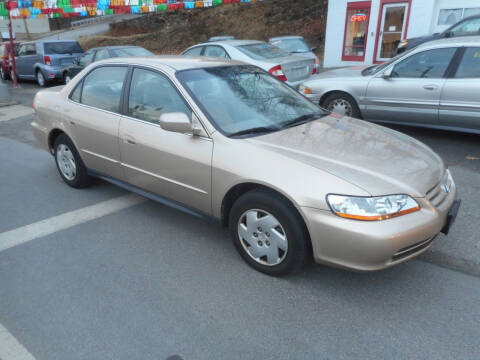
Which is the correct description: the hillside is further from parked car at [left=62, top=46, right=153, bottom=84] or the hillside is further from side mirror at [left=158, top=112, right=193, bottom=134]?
side mirror at [left=158, top=112, right=193, bottom=134]

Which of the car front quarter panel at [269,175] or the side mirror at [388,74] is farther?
the side mirror at [388,74]

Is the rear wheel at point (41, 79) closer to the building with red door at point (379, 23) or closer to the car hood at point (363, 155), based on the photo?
the building with red door at point (379, 23)

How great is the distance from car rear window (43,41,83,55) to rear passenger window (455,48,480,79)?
13.9 meters

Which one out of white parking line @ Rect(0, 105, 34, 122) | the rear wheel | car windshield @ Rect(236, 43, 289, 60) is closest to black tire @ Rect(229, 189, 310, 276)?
car windshield @ Rect(236, 43, 289, 60)

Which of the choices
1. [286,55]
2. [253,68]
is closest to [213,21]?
[286,55]

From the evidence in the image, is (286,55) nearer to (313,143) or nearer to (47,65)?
(313,143)

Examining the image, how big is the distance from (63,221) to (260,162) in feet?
8.00

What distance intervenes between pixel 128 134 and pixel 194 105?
2.87 ft

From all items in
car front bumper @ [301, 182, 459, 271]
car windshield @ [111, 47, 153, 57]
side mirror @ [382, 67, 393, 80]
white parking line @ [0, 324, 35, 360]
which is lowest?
white parking line @ [0, 324, 35, 360]

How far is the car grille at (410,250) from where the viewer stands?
2.66 meters

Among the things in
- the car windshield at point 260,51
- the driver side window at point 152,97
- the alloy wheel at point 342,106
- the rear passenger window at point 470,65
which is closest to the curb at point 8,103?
the car windshield at point 260,51

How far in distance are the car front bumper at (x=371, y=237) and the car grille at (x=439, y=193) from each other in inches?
2.3

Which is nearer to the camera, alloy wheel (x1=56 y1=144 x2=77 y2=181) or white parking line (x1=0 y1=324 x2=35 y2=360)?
white parking line (x1=0 y1=324 x2=35 y2=360)

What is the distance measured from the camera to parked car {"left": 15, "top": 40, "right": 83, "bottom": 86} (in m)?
14.6
